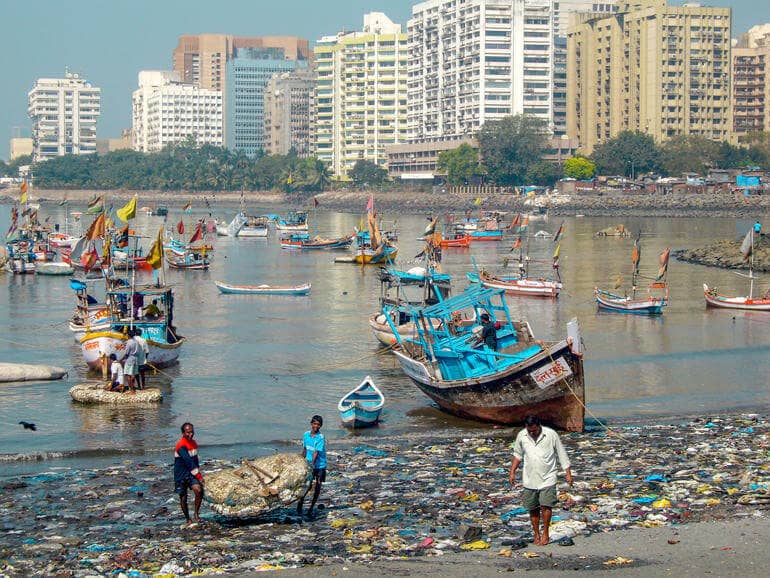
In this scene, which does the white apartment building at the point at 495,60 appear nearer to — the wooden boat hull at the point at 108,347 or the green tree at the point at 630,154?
the green tree at the point at 630,154

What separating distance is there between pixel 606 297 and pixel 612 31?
4902 inches

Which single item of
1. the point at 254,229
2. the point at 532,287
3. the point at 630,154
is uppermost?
the point at 630,154

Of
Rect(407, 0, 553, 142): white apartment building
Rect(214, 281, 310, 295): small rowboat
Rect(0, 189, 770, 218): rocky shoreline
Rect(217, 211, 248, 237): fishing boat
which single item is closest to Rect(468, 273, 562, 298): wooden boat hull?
Rect(214, 281, 310, 295): small rowboat

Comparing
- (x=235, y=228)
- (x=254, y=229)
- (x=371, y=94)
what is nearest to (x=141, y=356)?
(x=235, y=228)

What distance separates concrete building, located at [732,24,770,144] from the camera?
167750 millimetres

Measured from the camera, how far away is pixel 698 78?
153875 mm

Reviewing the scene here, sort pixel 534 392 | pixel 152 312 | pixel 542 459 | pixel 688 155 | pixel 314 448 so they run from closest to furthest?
1. pixel 542 459
2. pixel 314 448
3. pixel 534 392
4. pixel 152 312
5. pixel 688 155

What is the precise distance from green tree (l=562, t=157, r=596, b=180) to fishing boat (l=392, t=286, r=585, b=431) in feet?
411

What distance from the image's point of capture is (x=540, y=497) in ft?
39.2

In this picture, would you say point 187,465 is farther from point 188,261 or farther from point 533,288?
point 188,261

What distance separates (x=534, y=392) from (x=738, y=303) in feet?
77.1

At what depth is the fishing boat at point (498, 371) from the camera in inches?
787

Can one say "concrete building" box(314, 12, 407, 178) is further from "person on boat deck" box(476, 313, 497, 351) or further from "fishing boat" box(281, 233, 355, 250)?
"person on boat deck" box(476, 313, 497, 351)

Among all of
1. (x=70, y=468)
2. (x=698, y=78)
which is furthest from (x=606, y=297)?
(x=698, y=78)
